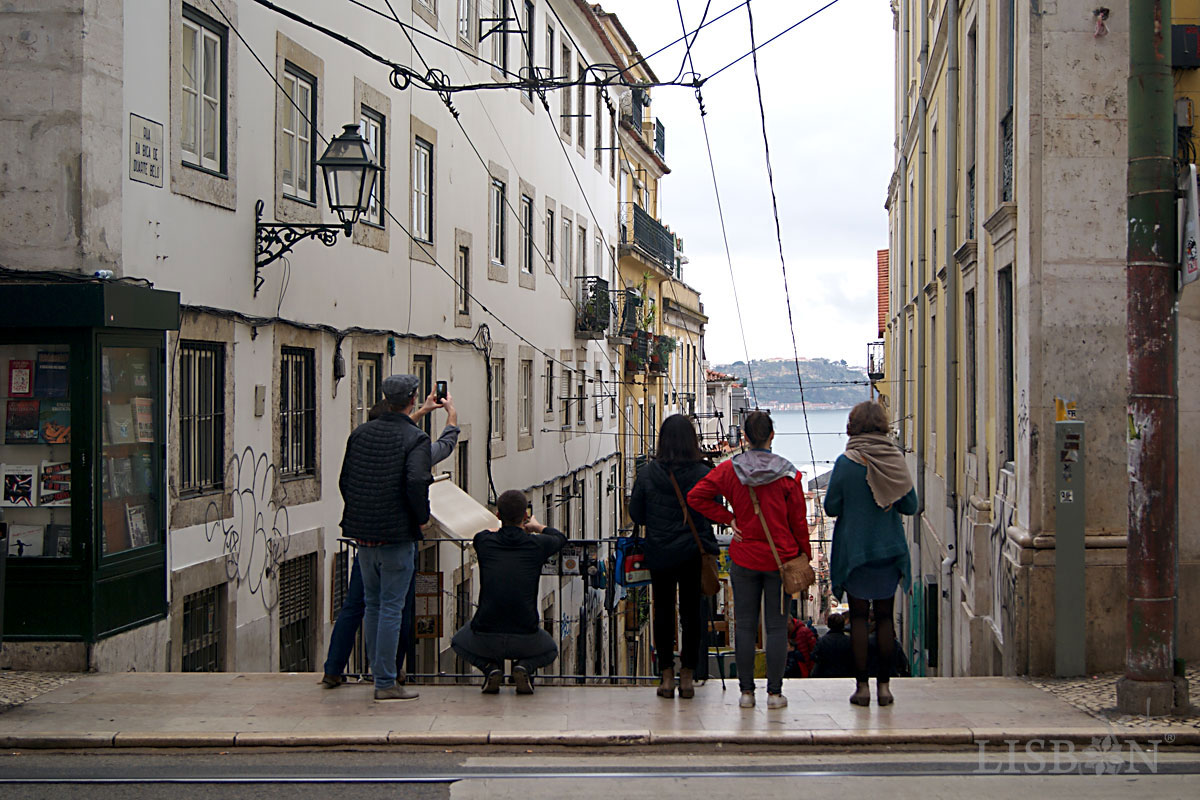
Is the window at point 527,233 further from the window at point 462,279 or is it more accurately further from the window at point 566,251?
the window at point 462,279

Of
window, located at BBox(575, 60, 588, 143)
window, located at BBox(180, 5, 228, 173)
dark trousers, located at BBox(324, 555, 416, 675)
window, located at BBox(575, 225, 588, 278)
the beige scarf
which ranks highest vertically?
window, located at BBox(575, 60, 588, 143)

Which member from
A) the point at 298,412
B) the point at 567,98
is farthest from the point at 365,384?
the point at 567,98

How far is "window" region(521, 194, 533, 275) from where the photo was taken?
882 inches

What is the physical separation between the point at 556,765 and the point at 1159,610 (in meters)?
3.62

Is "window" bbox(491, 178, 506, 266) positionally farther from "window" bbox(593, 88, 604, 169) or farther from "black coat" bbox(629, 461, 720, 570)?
"black coat" bbox(629, 461, 720, 570)

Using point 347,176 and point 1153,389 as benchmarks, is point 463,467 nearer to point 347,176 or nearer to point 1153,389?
point 347,176

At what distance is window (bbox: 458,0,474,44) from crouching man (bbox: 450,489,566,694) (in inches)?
476

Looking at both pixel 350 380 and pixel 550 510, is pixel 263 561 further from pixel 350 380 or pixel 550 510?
pixel 550 510

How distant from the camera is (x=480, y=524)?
1010cm

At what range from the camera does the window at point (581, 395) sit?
2812 cm

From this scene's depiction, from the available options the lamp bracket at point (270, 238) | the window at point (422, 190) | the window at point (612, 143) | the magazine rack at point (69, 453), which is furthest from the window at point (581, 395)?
the magazine rack at point (69, 453)

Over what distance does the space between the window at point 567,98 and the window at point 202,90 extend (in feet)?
53.1

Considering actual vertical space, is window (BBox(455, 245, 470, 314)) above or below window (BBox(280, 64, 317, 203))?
below

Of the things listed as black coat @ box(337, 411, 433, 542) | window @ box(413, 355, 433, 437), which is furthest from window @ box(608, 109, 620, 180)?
black coat @ box(337, 411, 433, 542)
